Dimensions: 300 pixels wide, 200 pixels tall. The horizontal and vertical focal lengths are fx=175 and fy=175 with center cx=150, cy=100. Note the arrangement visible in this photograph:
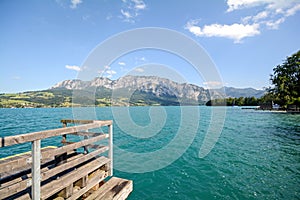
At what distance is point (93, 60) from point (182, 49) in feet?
22.2

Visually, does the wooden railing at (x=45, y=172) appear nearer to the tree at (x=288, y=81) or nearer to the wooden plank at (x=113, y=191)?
the wooden plank at (x=113, y=191)

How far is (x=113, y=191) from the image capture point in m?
5.48

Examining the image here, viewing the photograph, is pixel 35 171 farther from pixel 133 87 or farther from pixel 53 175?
pixel 133 87

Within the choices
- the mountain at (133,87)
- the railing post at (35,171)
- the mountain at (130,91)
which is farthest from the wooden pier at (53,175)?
the mountain at (133,87)

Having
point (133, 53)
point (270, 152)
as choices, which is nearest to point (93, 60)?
point (133, 53)

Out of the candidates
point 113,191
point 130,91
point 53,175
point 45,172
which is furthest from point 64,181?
point 130,91

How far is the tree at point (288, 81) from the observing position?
55312mm

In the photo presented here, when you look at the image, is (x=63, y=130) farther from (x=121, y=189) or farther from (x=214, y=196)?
(x=214, y=196)

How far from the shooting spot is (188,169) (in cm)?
959

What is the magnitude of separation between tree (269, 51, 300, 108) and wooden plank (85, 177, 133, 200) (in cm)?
6561

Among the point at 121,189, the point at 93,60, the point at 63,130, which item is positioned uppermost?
the point at 93,60

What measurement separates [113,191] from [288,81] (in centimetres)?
7143

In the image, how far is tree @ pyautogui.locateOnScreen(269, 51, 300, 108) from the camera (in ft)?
181

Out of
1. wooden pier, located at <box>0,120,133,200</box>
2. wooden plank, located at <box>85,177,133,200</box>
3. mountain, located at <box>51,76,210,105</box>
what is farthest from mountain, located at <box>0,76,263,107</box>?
wooden plank, located at <box>85,177,133,200</box>
